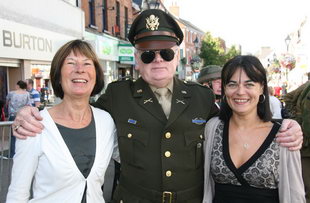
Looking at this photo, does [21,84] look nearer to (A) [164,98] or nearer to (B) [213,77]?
(B) [213,77]

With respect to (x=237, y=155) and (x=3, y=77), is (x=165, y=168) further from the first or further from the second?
(x=3, y=77)

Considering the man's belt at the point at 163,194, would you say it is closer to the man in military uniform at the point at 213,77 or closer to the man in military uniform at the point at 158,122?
the man in military uniform at the point at 158,122

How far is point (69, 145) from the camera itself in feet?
6.24

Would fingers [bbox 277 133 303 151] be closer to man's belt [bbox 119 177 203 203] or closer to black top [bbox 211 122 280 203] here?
black top [bbox 211 122 280 203]

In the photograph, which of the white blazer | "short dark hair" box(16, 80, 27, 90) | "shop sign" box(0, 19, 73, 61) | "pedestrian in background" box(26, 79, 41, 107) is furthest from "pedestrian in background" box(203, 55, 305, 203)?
"shop sign" box(0, 19, 73, 61)

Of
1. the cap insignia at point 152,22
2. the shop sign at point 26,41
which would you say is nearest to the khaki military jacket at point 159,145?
the cap insignia at point 152,22

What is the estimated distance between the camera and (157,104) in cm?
224

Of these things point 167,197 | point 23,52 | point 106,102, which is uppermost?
point 23,52

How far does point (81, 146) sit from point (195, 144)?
0.83m

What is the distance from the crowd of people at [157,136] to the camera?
185 centimetres


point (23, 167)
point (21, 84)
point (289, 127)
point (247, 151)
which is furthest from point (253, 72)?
point (21, 84)

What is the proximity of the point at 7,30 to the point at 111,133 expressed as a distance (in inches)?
282

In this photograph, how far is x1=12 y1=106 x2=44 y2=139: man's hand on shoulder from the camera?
183 cm

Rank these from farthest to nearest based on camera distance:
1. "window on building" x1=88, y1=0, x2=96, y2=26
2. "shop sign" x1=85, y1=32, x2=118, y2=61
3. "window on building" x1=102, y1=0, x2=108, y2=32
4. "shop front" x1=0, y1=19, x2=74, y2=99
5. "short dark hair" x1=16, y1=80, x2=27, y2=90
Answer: "window on building" x1=102, y1=0, x2=108, y2=32, "window on building" x1=88, y1=0, x2=96, y2=26, "shop sign" x1=85, y1=32, x2=118, y2=61, "shop front" x1=0, y1=19, x2=74, y2=99, "short dark hair" x1=16, y1=80, x2=27, y2=90
